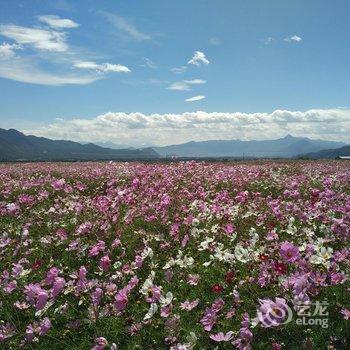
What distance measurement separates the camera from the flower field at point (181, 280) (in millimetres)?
4691

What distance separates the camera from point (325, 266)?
511 centimetres

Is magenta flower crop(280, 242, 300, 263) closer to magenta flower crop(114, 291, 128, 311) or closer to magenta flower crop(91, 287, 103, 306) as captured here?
magenta flower crop(114, 291, 128, 311)

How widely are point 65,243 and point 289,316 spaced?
4955mm

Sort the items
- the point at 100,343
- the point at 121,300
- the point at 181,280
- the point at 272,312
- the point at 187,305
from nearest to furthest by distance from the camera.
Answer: the point at 272,312 → the point at 100,343 → the point at 121,300 → the point at 187,305 → the point at 181,280

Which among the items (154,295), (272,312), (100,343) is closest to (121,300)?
(154,295)

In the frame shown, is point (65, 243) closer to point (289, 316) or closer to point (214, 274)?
point (214, 274)

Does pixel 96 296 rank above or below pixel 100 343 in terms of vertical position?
above

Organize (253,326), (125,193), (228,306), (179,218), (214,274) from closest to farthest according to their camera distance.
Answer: (253,326), (228,306), (214,274), (179,218), (125,193)

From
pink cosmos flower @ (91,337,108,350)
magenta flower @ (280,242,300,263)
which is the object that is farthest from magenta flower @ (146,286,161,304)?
magenta flower @ (280,242,300,263)

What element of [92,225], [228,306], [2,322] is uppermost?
[92,225]

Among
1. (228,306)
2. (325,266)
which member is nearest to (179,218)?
(228,306)

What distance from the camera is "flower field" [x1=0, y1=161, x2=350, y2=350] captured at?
15.4 ft

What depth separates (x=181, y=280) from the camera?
616 centimetres

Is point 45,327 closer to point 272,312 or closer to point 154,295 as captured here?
point 154,295
